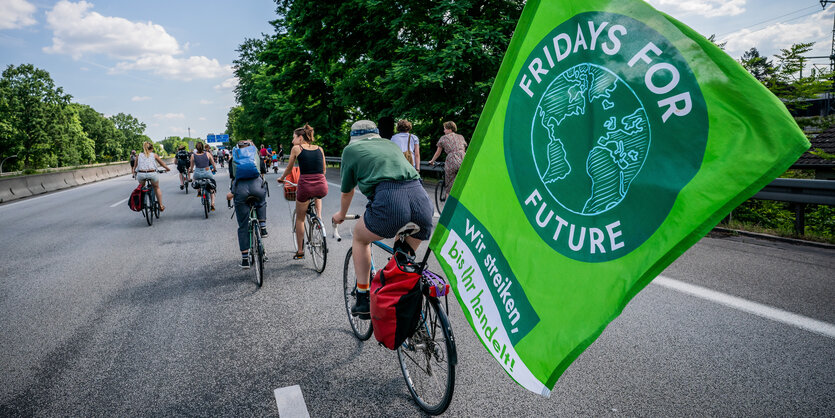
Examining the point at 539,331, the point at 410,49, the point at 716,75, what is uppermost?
the point at 410,49

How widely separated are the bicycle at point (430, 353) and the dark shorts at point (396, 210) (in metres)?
0.07

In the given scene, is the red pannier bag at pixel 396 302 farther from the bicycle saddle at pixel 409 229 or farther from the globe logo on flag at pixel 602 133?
the globe logo on flag at pixel 602 133

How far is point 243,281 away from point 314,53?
1824cm

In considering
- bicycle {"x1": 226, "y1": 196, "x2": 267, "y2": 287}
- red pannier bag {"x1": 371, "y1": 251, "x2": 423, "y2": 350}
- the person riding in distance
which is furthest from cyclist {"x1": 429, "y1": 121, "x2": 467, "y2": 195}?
red pannier bag {"x1": 371, "y1": 251, "x2": 423, "y2": 350}

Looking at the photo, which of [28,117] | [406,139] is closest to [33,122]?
A: [28,117]

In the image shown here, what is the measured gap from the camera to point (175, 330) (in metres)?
4.28

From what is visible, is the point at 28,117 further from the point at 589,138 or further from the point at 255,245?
the point at 589,138

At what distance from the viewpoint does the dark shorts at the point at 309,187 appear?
6.04 metres

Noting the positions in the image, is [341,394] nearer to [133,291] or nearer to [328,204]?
[133,291]

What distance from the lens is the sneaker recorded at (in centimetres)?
356

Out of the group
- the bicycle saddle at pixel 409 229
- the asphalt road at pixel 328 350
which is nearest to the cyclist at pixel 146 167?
the asphalt road at pixel 328 350

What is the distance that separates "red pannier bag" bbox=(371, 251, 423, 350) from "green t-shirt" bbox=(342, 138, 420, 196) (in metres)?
0.67

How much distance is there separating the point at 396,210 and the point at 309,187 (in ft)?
10.6

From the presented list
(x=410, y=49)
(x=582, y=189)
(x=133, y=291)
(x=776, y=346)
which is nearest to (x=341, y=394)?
(x=582, y=189)
